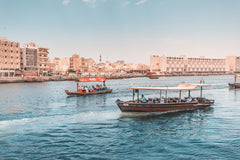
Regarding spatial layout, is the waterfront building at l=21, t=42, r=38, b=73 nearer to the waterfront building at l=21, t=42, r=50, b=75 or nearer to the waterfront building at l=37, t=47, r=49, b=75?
the waterfront building at l=21, t=42, r=50, b=75

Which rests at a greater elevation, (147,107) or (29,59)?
(29,59)

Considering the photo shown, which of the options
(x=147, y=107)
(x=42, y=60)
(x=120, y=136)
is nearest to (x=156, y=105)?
(x=147, y=107)

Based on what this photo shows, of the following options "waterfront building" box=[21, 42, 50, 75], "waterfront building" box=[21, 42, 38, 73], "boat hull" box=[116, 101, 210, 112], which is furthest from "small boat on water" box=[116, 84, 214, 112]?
"waterfront building" box=[21, 42, 50, 75]

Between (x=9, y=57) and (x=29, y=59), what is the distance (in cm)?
1038

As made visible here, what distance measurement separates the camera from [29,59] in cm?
11325

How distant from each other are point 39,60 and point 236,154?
117922 millimetres

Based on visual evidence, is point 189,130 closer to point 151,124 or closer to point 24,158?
point 151,124

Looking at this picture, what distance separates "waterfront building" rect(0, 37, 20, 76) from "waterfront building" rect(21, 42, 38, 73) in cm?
370

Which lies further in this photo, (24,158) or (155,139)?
(155,139)

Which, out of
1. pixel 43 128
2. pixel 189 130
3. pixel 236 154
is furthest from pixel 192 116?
pixel 43 128

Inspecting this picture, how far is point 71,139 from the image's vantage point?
17.5 metres

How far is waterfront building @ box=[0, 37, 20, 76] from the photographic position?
103 metres

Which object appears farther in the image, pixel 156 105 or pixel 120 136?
pixel 156 105

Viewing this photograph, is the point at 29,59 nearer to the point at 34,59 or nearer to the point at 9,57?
the point at 34,59
